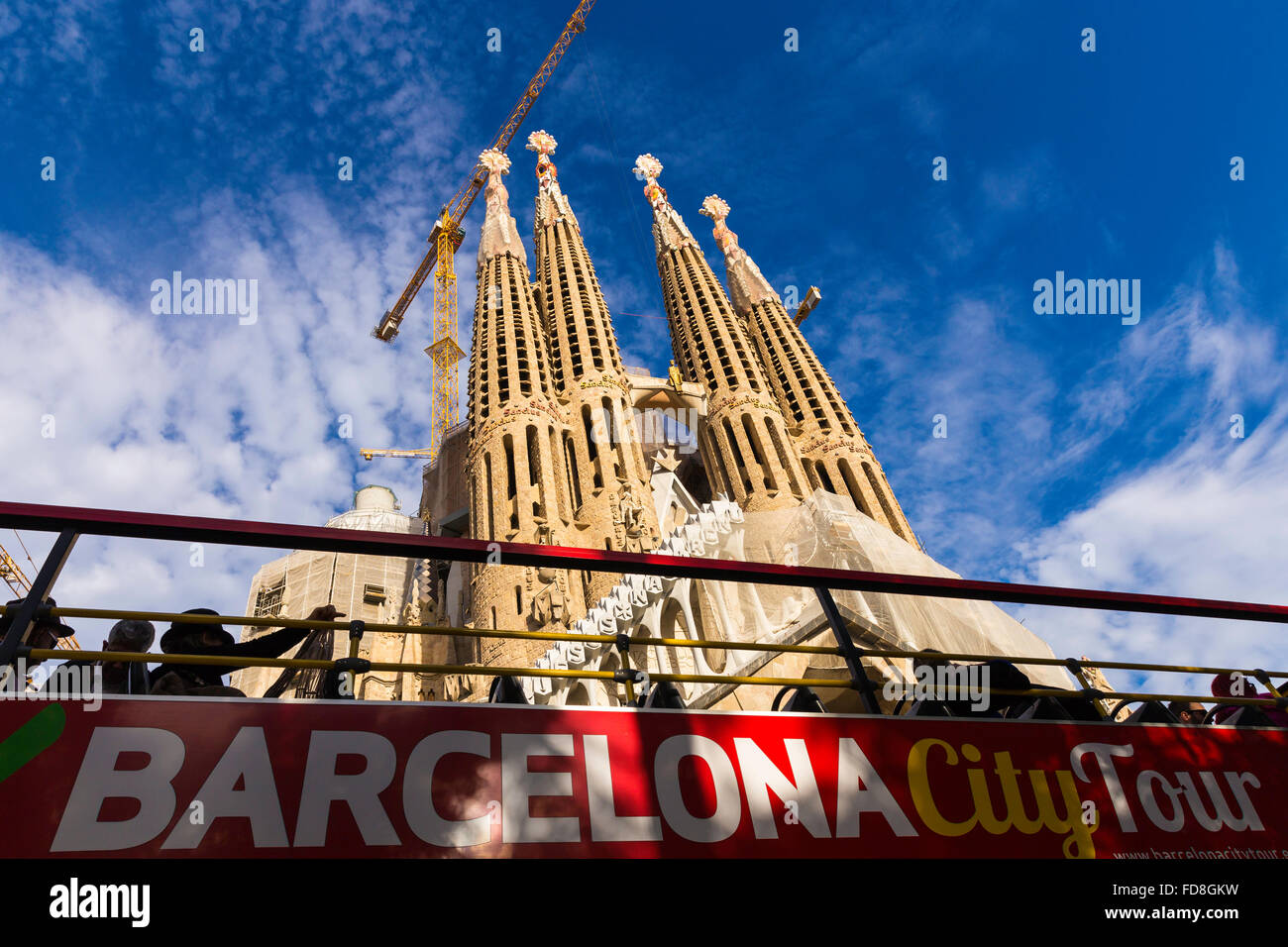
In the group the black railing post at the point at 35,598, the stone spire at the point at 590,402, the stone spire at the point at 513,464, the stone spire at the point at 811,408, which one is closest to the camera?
the black railing post at the point at 35,598

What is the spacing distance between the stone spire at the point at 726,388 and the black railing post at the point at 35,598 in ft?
111

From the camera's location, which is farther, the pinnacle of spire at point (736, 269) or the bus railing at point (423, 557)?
the pinnacle of spire at point (736, 269)

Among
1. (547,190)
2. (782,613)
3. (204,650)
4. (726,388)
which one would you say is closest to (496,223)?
(547,190)

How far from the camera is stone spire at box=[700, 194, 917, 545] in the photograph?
128 ft

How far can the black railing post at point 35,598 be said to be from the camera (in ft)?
12.4

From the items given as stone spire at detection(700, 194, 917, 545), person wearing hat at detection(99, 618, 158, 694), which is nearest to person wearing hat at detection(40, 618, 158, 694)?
person wearing hat at detection(99, 618, 158, 694)

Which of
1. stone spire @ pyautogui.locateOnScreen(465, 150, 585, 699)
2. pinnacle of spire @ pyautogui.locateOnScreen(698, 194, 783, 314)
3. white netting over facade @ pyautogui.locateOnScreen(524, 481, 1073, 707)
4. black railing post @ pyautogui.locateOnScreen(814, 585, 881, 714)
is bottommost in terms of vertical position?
black railing post @ pyautogui.locateOnScreen(814, 585, 881, 714)

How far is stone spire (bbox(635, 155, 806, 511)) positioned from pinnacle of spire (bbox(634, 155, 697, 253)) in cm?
15

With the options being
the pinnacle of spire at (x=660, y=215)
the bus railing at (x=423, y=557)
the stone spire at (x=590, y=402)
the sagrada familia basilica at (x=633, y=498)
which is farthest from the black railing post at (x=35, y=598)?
the pinnacle of spire at (x=660, y=215)

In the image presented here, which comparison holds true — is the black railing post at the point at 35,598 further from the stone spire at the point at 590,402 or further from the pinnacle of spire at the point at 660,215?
the pinnacle of spire at the point at 660,215

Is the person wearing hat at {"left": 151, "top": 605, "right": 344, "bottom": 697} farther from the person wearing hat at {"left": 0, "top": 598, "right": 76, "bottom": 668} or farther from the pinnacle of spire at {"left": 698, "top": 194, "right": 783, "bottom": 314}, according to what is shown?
the pinnacle of spire at {"left": 698, "top": 194, "right": 783, "bottom": 314}
